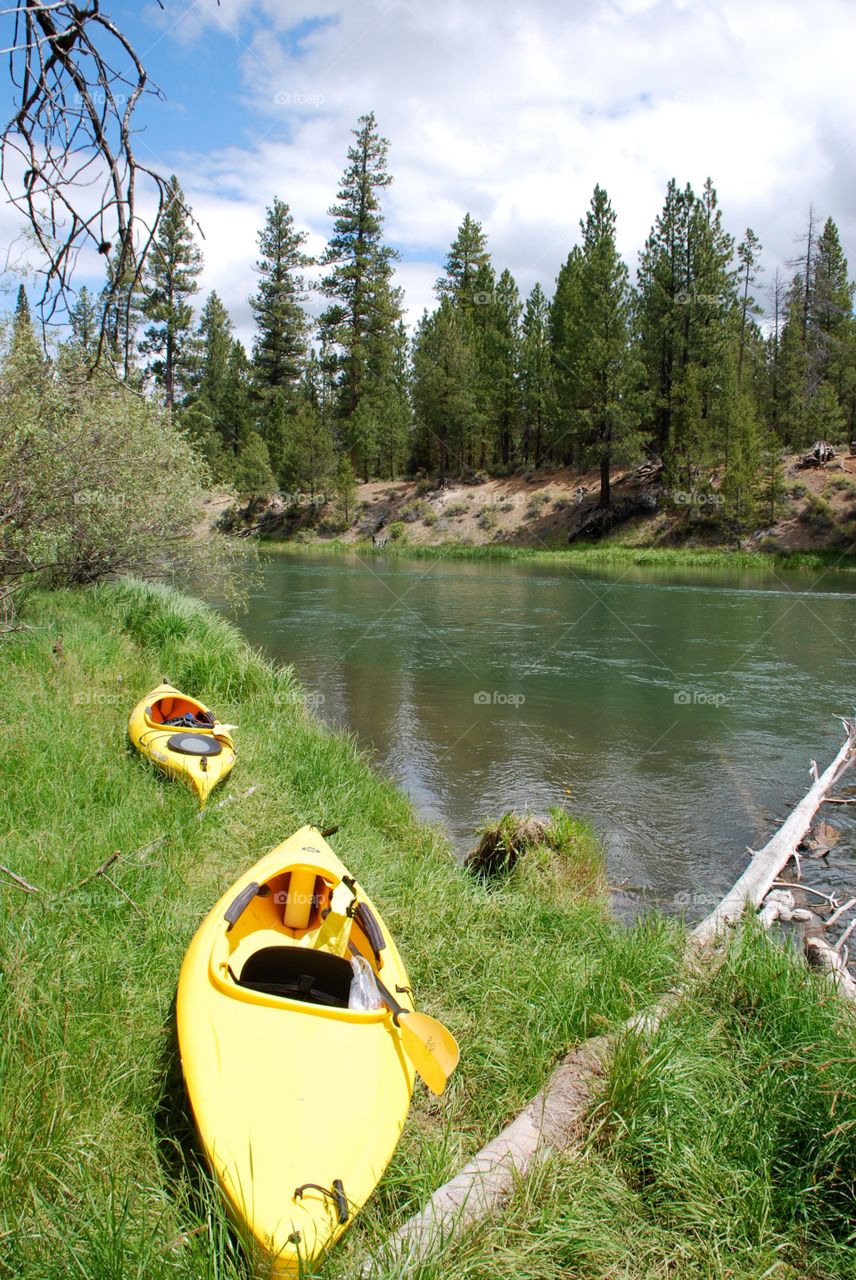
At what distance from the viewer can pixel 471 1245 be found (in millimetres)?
2242

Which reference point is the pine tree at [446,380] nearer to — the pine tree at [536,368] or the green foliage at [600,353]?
the pine tree at [536,368]

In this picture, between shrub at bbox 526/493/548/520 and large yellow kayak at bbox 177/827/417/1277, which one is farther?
shrub at bbox 526/493/548/520

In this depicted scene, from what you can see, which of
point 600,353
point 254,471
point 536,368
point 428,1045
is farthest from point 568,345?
point 428,1045

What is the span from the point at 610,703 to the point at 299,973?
8.51 meters

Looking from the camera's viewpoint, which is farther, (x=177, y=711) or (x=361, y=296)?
(x=361, y=296)

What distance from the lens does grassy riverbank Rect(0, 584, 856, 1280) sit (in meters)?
2.25

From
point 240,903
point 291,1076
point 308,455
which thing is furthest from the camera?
point 308,455

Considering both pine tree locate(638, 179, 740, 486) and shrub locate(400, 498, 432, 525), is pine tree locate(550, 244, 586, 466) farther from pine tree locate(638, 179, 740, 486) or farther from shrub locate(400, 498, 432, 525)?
shrub locate(400, 498, 432, 525)

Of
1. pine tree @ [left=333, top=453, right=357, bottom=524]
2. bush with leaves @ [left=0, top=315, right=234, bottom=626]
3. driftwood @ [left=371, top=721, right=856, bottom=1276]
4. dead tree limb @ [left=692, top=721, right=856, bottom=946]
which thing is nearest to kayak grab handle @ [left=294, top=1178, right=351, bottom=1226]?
driftwood @ [left=371, top=721, right=856, bottom=1276]

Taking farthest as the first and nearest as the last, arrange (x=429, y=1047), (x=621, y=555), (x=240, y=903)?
(x=621, y=555)
(x=240, y=903)
(x=429, y=1047)

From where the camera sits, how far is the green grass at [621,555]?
1158 inches

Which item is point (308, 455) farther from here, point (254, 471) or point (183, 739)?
point (183, 739)

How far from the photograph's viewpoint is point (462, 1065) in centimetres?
325

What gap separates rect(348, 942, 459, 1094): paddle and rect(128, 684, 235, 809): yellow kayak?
301cm
